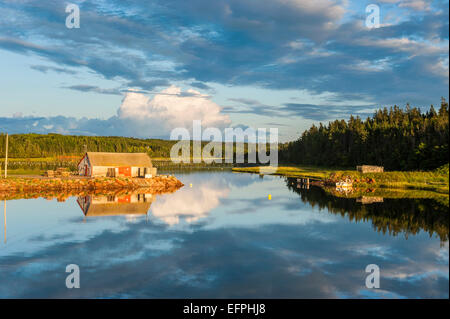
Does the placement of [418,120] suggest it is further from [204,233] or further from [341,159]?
[204,233]

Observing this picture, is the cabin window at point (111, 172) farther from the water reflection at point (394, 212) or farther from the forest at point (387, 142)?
the water reflection at point (394, 212)

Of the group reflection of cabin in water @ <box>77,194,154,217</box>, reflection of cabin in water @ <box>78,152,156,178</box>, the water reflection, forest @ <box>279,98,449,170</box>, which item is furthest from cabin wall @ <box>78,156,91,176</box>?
forest @ <box>279,98,449,170</box>

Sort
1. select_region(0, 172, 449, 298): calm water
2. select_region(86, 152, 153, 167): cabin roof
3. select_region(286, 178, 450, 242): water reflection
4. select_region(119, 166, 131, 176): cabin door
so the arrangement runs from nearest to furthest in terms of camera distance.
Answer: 1. select_region(0, 172, 449, 298): calm water
2. select_region(286, 178, 450, 242): water reflection
3. select_region(86, 152, 153, 167): cabin roof
4. select_region(119, 166, 131, 176): cabin door

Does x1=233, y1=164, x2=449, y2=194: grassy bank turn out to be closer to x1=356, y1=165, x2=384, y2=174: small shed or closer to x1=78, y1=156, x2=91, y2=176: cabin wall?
x1=356, y1=165, x2=384, y2=174: small shed

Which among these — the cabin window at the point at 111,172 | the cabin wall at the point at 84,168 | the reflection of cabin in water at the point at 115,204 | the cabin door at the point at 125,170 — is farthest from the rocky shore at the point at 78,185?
the cabin wall at the point at 84,168

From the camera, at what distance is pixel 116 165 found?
66188 millimetres

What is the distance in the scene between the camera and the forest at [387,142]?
7356cm

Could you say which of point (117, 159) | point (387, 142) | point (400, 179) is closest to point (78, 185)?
point (117, 159)

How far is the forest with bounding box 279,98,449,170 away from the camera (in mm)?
73562

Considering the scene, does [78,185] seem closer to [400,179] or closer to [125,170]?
[125,170]

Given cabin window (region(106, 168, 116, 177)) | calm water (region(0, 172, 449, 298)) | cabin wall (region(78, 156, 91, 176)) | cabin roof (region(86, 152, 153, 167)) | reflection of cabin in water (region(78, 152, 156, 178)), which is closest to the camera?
calm water (region(0, 172, 449, 298))

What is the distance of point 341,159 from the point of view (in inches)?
4370
